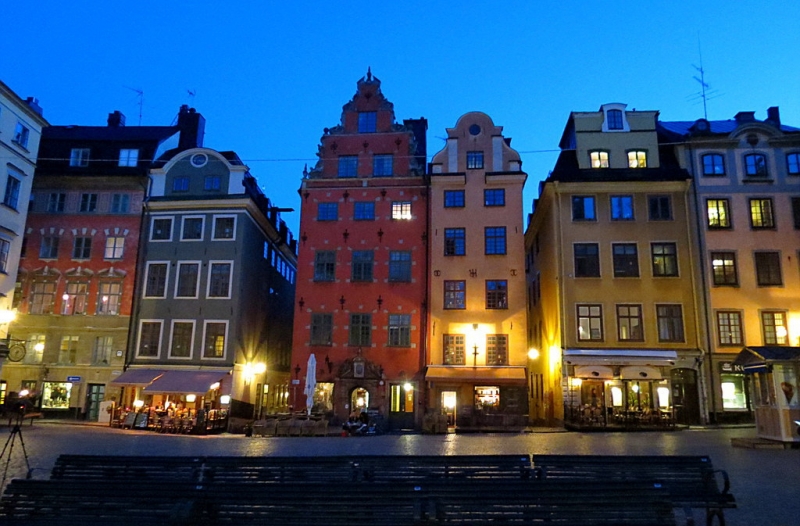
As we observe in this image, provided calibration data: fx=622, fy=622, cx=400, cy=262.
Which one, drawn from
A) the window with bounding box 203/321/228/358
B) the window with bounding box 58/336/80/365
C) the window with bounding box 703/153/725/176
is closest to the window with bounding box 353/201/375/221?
the window with bounding box 203/321/228/358

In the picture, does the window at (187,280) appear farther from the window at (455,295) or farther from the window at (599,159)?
the window at (599,159)

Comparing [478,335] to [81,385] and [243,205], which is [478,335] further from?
[81,385]

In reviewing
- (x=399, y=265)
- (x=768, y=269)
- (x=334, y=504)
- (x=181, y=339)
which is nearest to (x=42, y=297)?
(x=181, y=339)

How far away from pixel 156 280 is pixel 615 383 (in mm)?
25006

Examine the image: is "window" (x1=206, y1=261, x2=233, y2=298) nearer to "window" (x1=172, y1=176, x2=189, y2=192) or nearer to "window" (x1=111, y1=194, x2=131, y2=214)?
"window" (x1=172, y1=176, x2=189, y2=192)

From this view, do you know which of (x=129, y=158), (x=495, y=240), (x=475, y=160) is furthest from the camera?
(x=129, y=158)

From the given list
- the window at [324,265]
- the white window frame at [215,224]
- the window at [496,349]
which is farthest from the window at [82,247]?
the window at [496,349]

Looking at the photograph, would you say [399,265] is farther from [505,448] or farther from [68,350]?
[68,350]

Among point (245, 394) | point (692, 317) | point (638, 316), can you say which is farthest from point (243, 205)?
point (692, 317)

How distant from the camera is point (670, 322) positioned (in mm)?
31719

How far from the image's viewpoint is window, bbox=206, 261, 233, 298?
3384cm

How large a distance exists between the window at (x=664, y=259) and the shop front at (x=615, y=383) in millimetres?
4241

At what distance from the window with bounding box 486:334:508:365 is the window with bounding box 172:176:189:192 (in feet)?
62.0

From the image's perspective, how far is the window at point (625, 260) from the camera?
32406 millimetres
